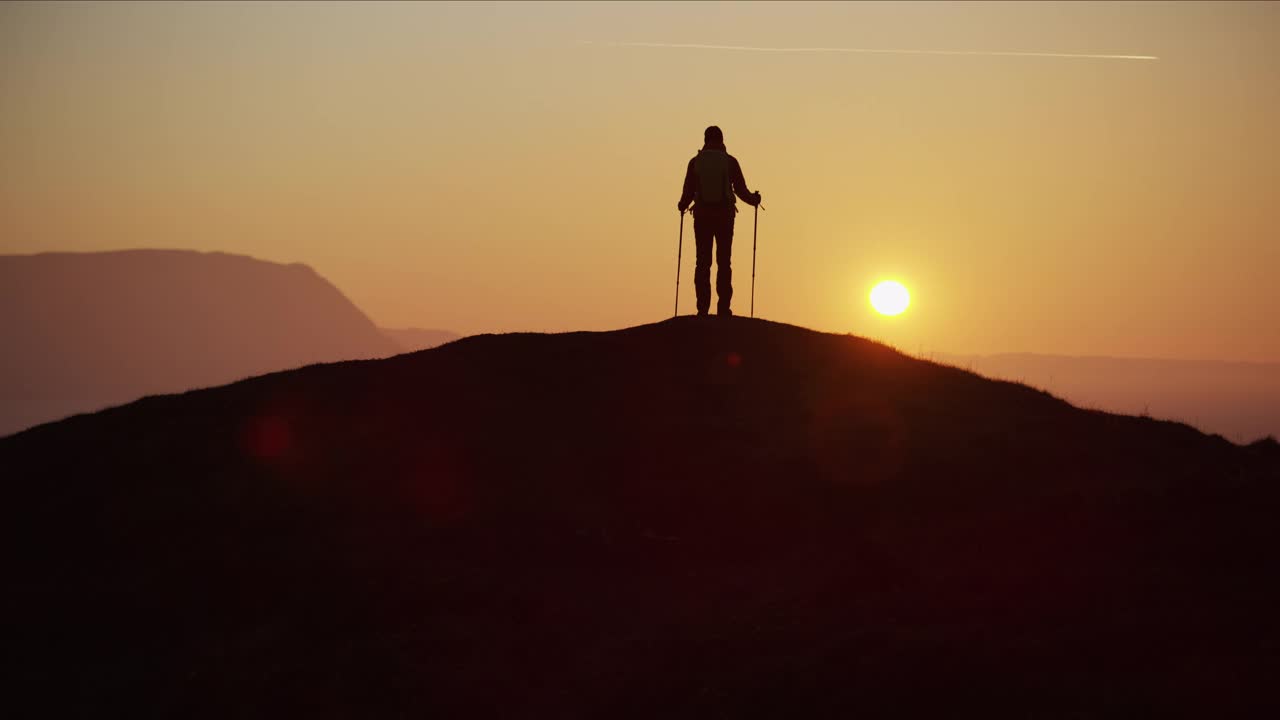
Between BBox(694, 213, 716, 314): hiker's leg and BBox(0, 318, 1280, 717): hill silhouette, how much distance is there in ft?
2.59

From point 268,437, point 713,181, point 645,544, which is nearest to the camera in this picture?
point 645,544

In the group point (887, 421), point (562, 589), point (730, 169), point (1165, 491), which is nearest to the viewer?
point (562, 589)

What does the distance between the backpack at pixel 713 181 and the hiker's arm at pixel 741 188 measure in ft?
1.16

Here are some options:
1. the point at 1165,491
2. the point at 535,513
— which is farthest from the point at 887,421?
the point at 535,513

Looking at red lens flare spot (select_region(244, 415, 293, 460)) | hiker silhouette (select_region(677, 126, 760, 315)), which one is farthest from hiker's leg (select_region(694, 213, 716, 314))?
red lens flare spot (select_region(244, 415, 293, 460))

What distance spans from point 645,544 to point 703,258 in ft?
28.8

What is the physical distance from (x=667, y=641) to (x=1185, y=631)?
5714 mm

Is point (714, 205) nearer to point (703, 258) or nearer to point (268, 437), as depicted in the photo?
point (703, 258)

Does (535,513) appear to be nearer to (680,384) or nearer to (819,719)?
(680,384)

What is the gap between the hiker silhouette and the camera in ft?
82.9

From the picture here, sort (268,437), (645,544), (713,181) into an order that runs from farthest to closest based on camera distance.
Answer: (713,181) < (268,437) < (645,544)

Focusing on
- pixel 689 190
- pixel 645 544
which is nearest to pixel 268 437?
pixel 645 544

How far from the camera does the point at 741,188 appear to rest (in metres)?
25.8

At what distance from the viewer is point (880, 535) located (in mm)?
18031
